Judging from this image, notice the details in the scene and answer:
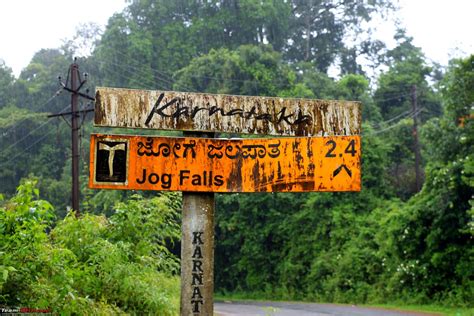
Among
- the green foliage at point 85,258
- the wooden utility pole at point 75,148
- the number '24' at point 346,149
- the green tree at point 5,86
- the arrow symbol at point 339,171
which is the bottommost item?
the green foliage at point 85,258

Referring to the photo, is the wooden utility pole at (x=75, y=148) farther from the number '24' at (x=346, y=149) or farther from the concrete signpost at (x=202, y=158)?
the number '24' at (x=346, y=149)

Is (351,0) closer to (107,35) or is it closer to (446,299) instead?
(107,35)

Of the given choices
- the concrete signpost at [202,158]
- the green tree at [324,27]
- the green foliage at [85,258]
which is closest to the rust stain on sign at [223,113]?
the concrete signpost at [202,158]

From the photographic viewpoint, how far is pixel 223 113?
21.1 feet

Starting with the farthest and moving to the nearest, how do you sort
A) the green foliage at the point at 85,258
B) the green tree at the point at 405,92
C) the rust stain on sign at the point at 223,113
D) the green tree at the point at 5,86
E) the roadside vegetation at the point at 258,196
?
the green tree at the point at 5,86
the green tree at the point at 405,92
the roadside vegetation at the point at 258,196
the green foliage at the point at 85,258
the rust stain on sign at the point at 223,113

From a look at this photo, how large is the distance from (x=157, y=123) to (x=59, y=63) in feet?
178

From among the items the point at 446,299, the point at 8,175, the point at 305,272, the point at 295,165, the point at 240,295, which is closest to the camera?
the point at 295,165

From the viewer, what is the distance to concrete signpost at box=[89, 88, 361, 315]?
6.17m

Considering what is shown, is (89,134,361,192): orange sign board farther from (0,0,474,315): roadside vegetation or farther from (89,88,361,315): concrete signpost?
(0,0,474,315): roadside vegetation

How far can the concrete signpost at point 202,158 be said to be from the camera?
6.17 meters

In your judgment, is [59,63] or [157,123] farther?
[59,63]

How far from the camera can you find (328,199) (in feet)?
110

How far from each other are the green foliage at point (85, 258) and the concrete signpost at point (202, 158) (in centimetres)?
160

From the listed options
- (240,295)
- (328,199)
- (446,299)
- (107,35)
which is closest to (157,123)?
(446,299)
